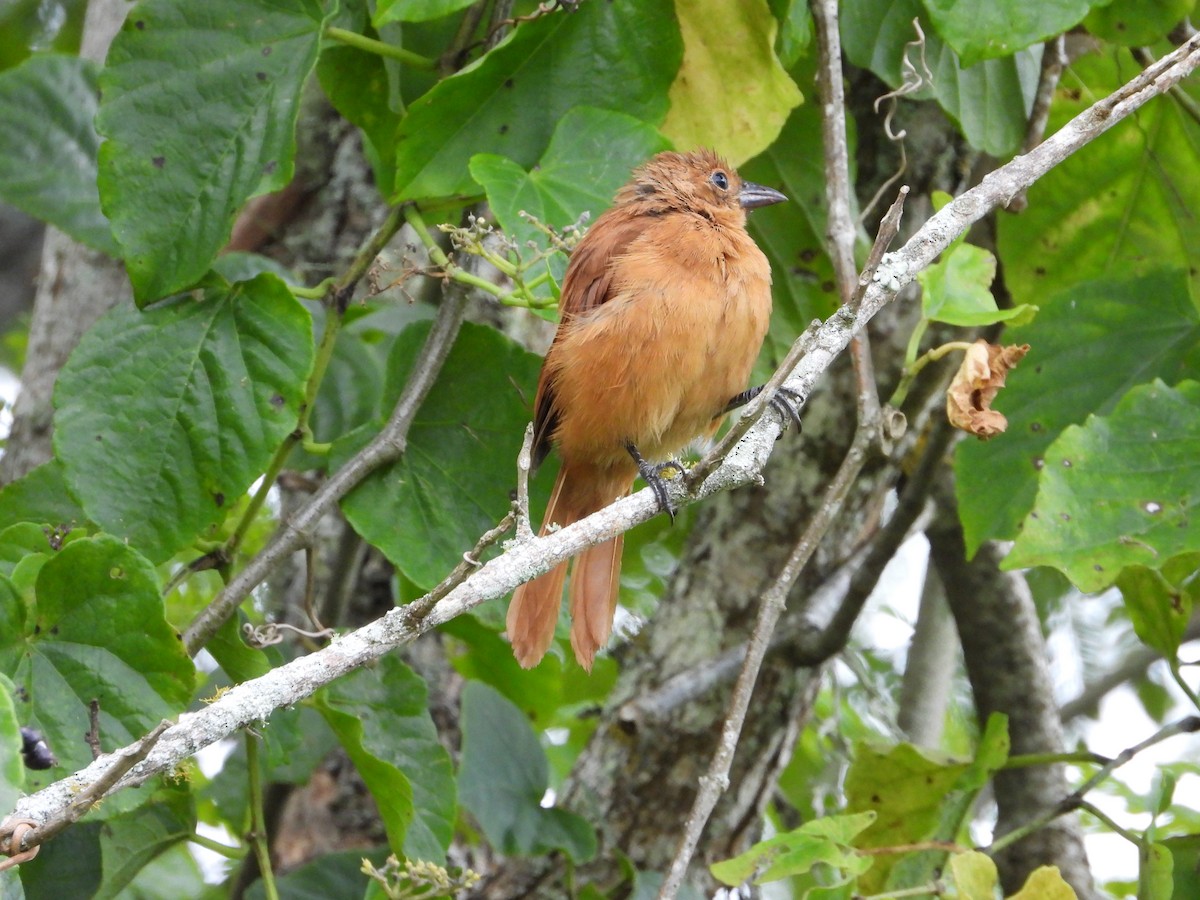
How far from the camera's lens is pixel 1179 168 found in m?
3.24

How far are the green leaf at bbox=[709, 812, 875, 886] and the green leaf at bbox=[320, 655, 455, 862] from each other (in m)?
0.56

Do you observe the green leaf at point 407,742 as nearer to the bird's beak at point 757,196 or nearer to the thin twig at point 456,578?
Result: the thin twig at point 456,578

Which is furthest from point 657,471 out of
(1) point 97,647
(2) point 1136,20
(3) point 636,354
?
(2) point 1136,20

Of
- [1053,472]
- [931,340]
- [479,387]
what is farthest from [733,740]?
[931,340]

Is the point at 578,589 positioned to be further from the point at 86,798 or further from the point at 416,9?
the point at 86,798

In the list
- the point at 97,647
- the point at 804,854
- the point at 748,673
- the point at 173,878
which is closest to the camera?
the point at 97,647

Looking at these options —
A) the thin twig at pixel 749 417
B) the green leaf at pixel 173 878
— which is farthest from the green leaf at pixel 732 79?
the green leaf at pixel 173 878

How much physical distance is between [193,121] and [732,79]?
114 cm

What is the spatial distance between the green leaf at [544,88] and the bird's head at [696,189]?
481 millimetres

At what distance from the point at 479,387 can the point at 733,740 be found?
37.9 inches

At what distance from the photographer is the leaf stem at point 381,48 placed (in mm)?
2623

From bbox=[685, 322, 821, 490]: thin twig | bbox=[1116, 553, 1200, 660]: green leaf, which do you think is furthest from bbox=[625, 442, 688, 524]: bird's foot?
bbox=[1116, 553, 1200, 660]: green leaf

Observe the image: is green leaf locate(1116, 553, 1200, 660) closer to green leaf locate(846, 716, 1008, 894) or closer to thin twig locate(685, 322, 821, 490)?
green leaf locate(846, 716, 1008, 894)

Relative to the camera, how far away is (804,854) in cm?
245
